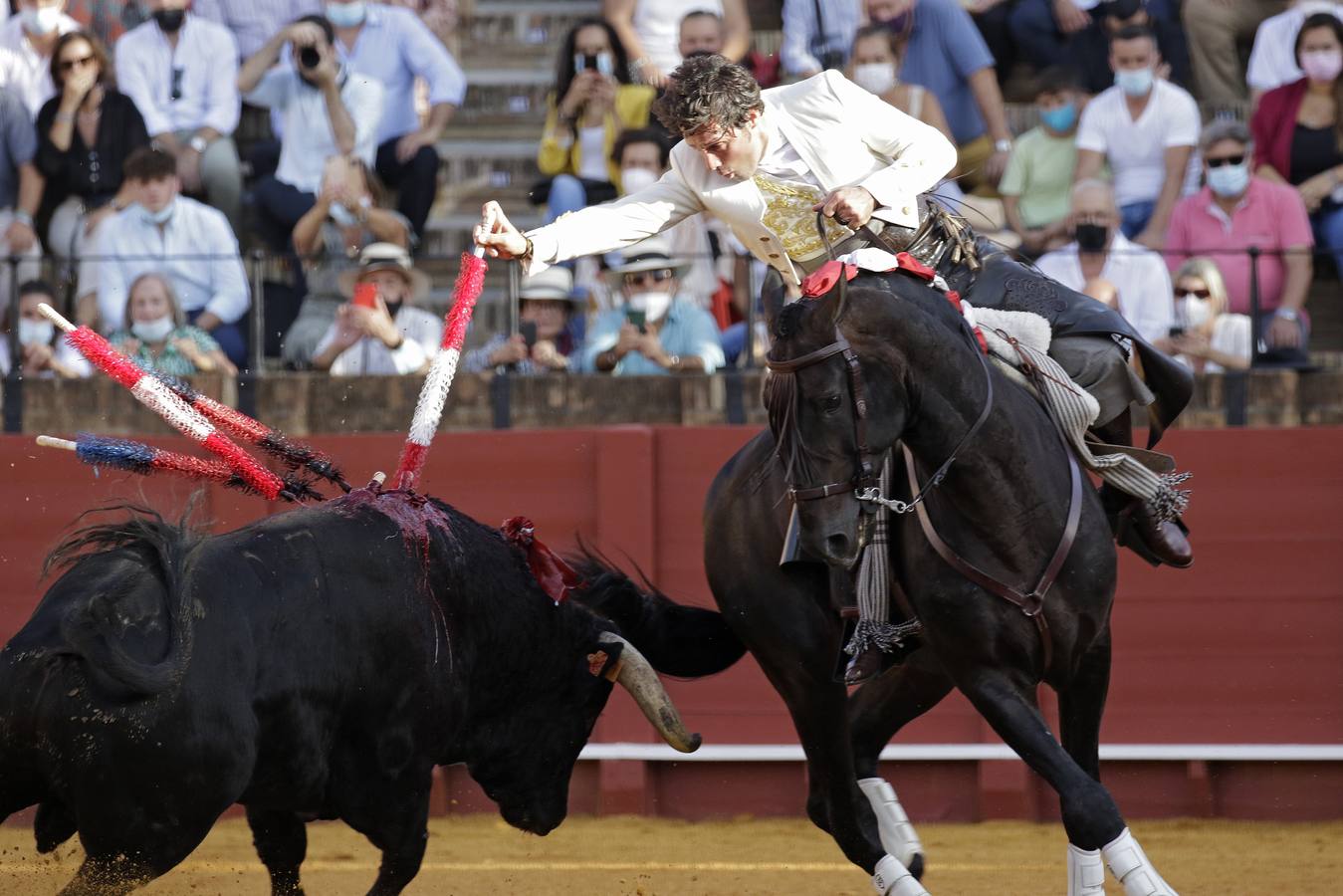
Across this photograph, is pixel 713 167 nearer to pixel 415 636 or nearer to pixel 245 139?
pixel 415 636

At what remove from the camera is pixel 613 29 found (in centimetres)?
927

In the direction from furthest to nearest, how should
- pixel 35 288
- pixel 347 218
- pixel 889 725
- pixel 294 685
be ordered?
pixel 347 218, pixel 35 288, pixel 889 725, pixel 294 685

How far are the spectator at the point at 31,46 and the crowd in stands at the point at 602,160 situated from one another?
15 mm

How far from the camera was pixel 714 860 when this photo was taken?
264 inches

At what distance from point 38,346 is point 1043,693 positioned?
15.0 ft

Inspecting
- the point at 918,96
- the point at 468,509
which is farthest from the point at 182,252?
the point at 918,96

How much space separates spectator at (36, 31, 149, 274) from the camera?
925 centimetres

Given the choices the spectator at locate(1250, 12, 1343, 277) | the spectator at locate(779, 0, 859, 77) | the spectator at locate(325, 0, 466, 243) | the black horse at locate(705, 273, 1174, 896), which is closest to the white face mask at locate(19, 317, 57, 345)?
the spectator at locate(325, 0, 466, 243)

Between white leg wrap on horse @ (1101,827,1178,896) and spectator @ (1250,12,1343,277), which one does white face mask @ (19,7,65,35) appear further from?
white leg wrap on horse @ (1101,827,1178,896)

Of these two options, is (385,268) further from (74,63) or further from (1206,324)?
(1206,324)

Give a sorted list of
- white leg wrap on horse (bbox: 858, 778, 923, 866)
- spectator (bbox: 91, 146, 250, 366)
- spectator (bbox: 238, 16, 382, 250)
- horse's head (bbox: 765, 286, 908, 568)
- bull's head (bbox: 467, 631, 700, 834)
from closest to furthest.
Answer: horse's head (bbox: 765, 286, 908, 568) < bull's head (bbox: 467, 631, 700, 834) < white leg wrap on horse (bbox: 858, 778, 923, 866) < spectator (bbox: 91, 146, 250, 366) < spectator (bbox: 238, 16, 382, 250)

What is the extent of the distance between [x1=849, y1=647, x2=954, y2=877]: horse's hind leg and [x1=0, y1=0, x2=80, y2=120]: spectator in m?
6.17

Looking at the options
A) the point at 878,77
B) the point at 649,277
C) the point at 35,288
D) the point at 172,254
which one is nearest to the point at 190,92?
the point at 172,254

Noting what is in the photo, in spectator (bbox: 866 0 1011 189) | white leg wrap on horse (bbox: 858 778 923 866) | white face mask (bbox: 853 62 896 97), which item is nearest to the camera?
white leg wrap on horse (bbox: 858 778 923 866)
